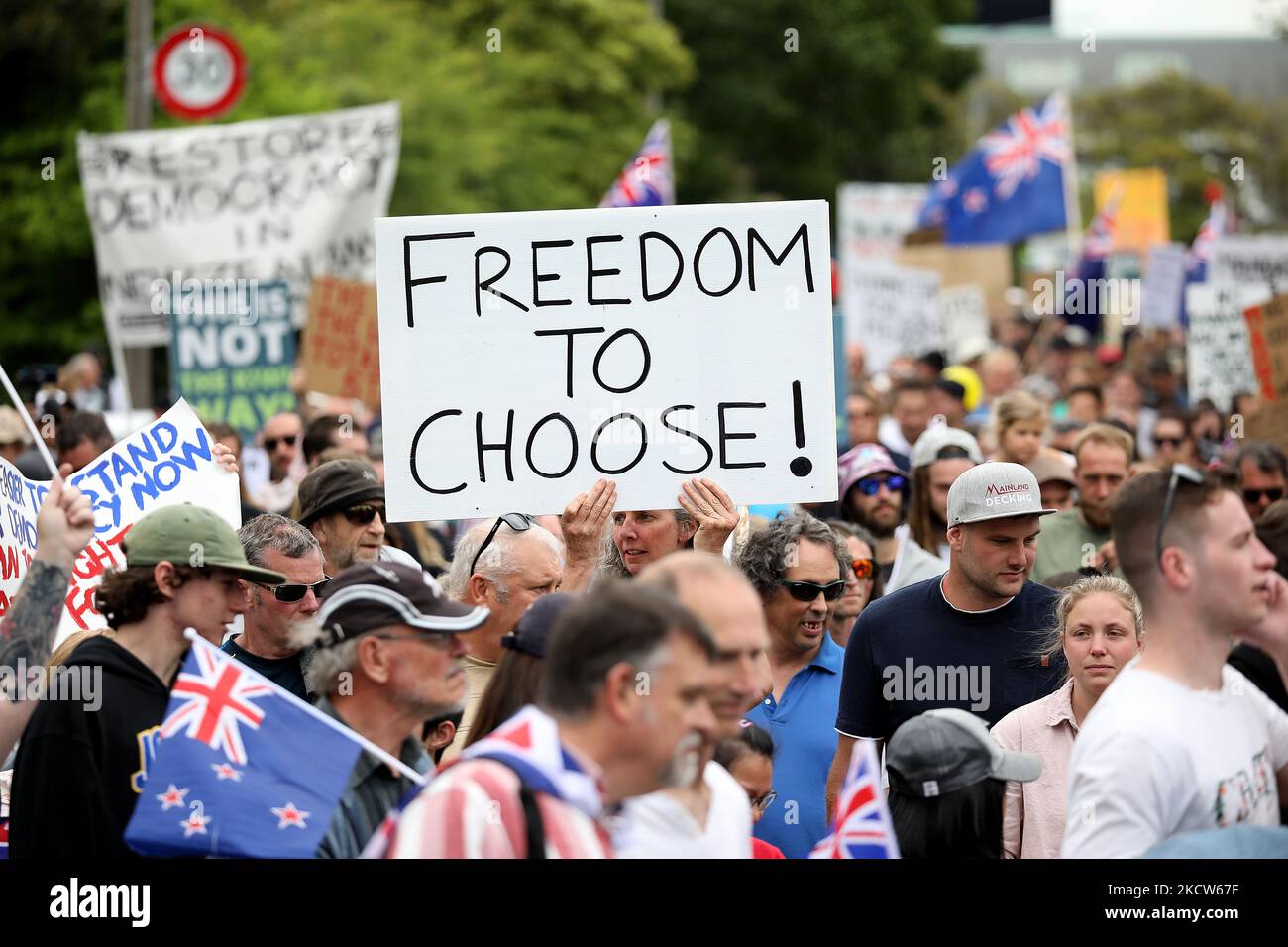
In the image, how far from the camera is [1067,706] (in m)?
4.98

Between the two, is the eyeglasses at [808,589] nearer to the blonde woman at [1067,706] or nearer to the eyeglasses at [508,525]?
the blonde woman at [1067,706]

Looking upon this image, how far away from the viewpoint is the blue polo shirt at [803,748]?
5.07 m

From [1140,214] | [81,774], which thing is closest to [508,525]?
[81,774]

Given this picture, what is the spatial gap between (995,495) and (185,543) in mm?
2355

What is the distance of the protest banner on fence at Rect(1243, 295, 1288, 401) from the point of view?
35.3 ft

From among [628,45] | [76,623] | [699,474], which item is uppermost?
[628,45]

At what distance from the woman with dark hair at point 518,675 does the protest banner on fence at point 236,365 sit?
7720 millimetres

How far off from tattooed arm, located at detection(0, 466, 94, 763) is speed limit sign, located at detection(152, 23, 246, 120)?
1215cm

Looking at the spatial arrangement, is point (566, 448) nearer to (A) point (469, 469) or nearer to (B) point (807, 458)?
(A) point (469, 469)

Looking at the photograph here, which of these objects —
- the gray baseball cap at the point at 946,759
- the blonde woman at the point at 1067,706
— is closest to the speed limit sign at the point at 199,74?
the blonde woman at the point at 1067,706

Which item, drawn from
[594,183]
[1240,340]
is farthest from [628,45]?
[1240,340]

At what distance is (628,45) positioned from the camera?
39.8 m

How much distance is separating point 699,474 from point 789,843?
104 centimetres

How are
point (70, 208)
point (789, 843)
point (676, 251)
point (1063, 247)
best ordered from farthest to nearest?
point (1063, 247) → point (70, 208) → point (676, 251) → point (789, 843)
